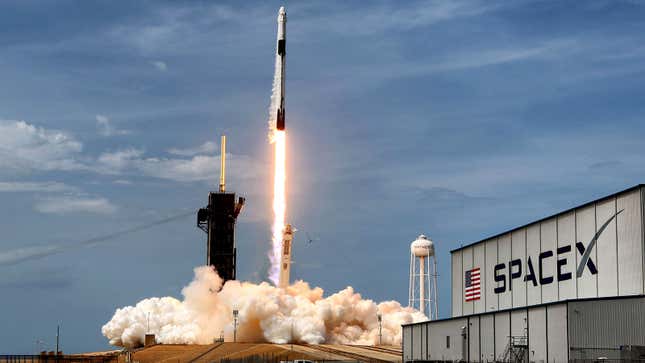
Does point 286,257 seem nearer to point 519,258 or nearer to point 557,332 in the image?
point 519,258

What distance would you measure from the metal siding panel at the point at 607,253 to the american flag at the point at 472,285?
2325 cm

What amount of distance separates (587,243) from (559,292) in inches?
217

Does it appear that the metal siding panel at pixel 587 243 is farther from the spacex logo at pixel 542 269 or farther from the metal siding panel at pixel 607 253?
the spacex logo at pixel 542 269

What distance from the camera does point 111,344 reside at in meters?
150

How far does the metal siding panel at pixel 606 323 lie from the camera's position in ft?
202

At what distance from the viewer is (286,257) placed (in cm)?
13500

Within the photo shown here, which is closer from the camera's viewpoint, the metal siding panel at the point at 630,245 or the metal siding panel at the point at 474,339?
the metal siding panel at the point at 630,245

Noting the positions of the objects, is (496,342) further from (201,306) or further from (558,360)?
(201,306)

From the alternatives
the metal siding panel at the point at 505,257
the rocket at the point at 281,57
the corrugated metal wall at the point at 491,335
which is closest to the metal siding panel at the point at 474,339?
the corrugated metal wall at the point at 491,335

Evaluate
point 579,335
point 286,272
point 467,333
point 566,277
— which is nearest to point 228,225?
point 286,272

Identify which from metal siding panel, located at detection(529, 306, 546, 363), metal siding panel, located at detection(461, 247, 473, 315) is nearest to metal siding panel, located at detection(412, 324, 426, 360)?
metal siding panel, located at detection(461, 247, 473, 315)

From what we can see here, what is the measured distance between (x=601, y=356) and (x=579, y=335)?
1787 mm

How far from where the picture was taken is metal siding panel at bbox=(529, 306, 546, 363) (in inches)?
2594

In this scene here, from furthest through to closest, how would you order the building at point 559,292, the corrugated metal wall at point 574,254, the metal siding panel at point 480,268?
the metal siding panel at point 480,268, the corrugated metal wall at point 574,254, the building at point 559,292
